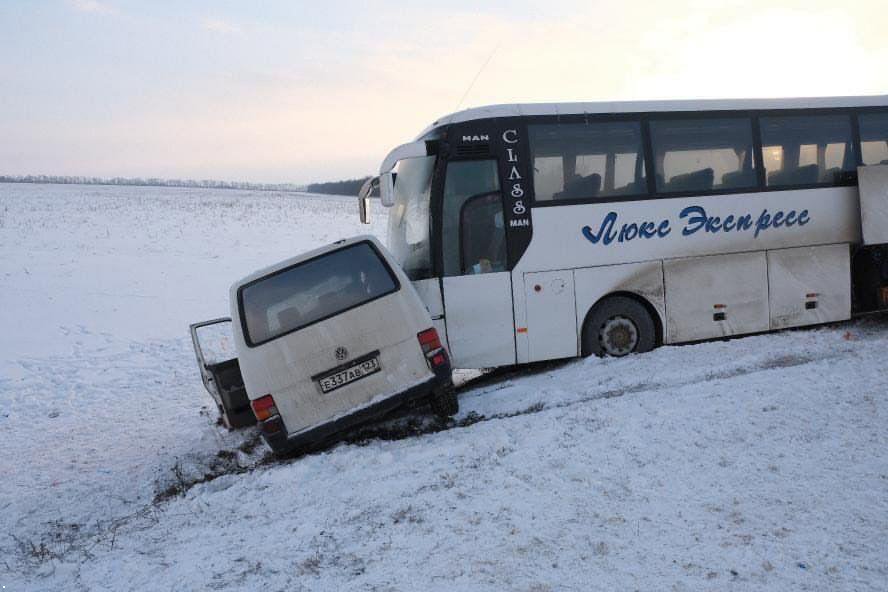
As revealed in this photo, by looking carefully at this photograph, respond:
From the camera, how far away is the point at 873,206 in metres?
8.68

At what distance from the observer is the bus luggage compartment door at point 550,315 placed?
786cm

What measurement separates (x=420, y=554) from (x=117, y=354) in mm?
10505

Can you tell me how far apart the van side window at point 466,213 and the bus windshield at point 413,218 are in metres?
0.24

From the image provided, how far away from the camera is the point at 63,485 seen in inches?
261

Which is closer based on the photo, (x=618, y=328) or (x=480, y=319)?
(x=480, y=319)

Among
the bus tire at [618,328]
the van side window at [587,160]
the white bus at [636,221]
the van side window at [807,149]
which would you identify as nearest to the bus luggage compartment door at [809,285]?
the white bus at [636,221]

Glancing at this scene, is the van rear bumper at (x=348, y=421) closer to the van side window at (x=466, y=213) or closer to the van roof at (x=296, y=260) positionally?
the van roof at (x=296, y=260)

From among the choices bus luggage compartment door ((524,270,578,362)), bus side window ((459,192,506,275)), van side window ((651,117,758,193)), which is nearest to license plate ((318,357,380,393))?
bus side window ((459,192,506,275))

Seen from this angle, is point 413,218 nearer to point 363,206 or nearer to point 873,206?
point 363,206

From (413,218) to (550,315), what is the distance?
2075 mm

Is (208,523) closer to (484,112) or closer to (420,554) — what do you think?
(420,554)

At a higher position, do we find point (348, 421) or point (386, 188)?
point (386, 188)

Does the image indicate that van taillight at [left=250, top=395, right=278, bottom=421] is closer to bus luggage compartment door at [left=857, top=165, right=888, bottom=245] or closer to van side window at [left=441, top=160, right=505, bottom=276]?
van side window at [left=441, top=160, right=505, bottom=276]

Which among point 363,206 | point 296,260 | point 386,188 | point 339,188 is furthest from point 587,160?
point 339,188
